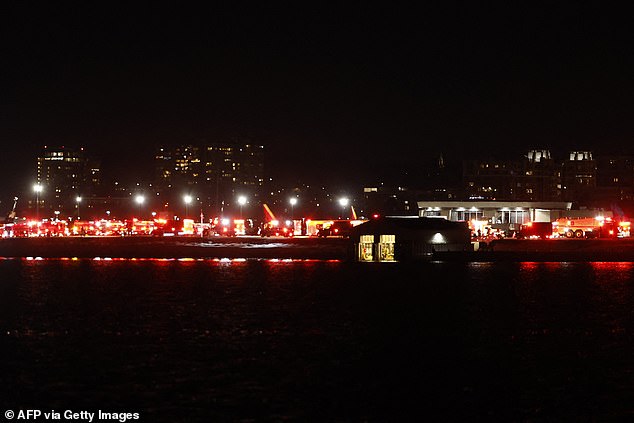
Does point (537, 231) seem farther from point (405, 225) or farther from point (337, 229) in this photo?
point (405, 225)

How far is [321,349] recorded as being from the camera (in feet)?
88.1

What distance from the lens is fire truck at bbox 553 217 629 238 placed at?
102 metres

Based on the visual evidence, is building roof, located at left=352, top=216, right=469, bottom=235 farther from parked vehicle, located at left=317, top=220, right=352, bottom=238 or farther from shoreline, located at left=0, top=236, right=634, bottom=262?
parked vehicle, located at left=317, top=220, right=352, bottom=238

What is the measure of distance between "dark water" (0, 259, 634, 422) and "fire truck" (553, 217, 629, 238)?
52225 mm

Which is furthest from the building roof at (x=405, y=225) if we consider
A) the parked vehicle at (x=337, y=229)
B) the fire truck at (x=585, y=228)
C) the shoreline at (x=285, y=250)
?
the fire truck at (x=585, y=228)

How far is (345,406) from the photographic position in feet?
64.3

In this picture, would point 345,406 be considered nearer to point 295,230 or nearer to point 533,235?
point 533,235

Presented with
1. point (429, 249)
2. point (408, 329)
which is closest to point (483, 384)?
point (408, 329)

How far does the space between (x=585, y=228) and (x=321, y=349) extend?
3216 inches

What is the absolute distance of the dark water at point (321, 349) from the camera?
64.3 ft

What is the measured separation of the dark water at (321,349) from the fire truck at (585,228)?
52.2 m

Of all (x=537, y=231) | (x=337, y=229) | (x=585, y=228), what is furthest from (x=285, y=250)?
(x=585, y=228)

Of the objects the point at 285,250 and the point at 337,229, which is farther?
the point at 337,229

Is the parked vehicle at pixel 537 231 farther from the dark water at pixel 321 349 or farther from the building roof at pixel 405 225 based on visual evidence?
the dark water at pixel 321 349
